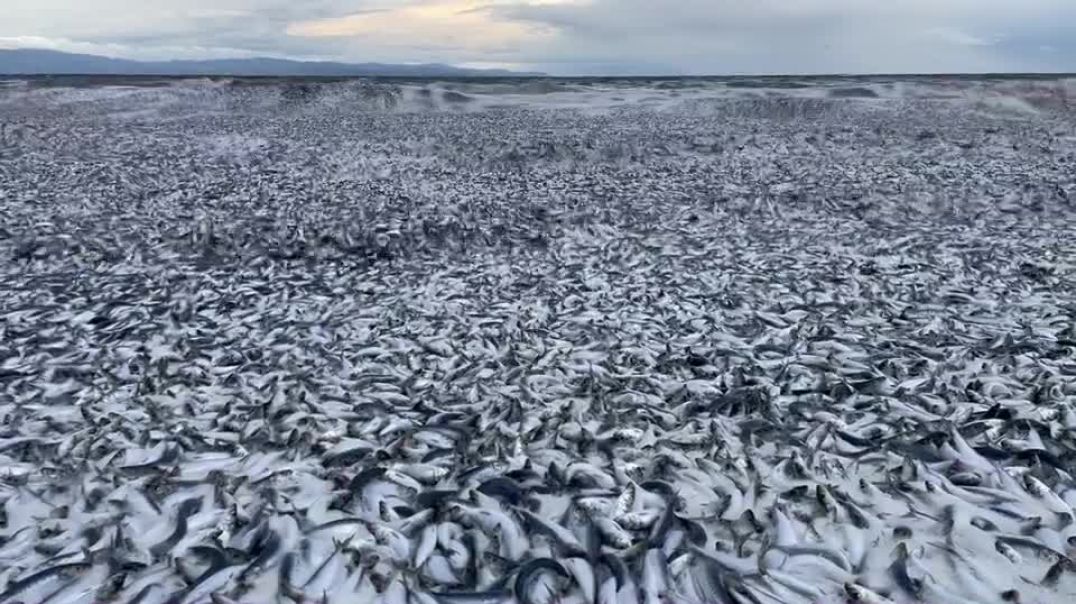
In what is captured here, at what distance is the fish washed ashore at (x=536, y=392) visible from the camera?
18.0 ft

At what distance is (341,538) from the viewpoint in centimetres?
577

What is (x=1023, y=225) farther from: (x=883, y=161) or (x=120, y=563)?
(x=120, y=563)

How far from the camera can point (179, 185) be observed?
1923 centimetres

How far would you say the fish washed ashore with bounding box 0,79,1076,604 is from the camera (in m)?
5.50

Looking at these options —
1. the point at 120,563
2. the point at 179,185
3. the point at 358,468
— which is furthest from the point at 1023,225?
the point at 179,185

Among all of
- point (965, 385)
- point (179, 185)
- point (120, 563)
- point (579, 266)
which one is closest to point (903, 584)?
point (965, 385)

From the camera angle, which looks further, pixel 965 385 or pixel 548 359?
pixel 548 359

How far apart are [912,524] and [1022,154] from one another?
75.7 feet

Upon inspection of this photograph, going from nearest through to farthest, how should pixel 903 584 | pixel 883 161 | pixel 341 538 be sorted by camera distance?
pixel 903 584 < pixel 341 538 < pixel 883 161

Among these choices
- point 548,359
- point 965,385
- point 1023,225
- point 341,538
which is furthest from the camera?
point 1023,225

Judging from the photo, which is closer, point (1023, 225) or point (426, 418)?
point (426, 418)

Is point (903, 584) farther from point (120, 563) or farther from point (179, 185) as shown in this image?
point (179, 185)

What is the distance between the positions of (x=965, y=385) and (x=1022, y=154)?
66.1 ft

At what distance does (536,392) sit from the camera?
827 centimetres
